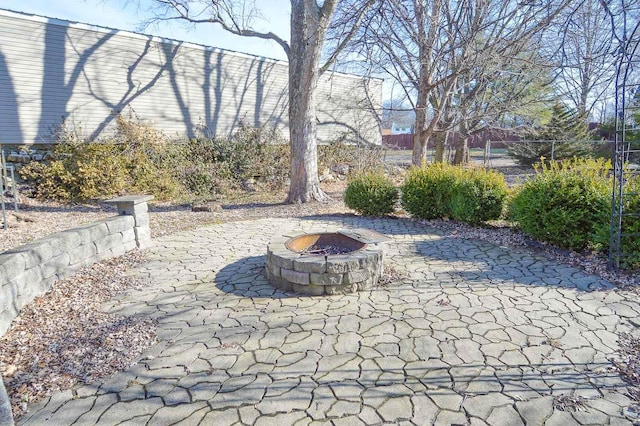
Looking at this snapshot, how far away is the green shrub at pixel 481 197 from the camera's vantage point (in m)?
5.89

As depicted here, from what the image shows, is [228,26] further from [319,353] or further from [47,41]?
[319,353]

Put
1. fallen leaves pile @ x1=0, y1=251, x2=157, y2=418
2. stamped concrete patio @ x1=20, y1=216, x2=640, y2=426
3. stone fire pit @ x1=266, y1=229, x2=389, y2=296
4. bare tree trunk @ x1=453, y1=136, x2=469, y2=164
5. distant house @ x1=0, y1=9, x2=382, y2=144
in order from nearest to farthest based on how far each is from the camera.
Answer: stamped concrete patio @ x1=20, y1=216, x2=640, y2=426 → fallen leaves pile @ x1=0, y1=251, x2=157, y2=418 → stone fire pit @ x1=266, y1=229, x2=389, y2=296 → distant house @ x1=0, y1=9, x2=382, y2=144 → bare tree trunk @ x1=453, y1=136, x2=469, y2=164

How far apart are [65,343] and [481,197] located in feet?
19.1

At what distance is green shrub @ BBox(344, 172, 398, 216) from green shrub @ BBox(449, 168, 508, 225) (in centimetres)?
155

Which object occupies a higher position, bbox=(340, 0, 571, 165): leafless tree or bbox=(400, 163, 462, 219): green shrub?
bbox=(340, 0, 571, 165): leafless tree

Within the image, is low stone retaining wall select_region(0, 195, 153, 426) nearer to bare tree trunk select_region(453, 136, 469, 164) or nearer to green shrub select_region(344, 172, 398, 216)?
green shrub select_region(344, 172, 398, 216)

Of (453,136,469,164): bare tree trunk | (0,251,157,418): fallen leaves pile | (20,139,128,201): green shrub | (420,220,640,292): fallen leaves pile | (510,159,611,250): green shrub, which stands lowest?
(0,251,157,418): fallen leaves pile

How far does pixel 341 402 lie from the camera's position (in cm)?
209

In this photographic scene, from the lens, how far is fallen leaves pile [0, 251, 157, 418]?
2.31 meters

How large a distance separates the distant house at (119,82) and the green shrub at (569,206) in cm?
641

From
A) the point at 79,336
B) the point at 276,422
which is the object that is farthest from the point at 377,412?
the point at 79,336

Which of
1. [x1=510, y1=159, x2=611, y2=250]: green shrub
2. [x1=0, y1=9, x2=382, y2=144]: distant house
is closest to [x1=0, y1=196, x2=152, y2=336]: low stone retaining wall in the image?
[x1=510, y1=159, x2=611, y2=250]: green shrub

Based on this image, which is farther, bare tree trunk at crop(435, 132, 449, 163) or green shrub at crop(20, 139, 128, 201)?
bare tree trunk at crop(435, 132, 449, 163)

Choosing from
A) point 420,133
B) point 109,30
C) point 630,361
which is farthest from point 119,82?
point 630,361
